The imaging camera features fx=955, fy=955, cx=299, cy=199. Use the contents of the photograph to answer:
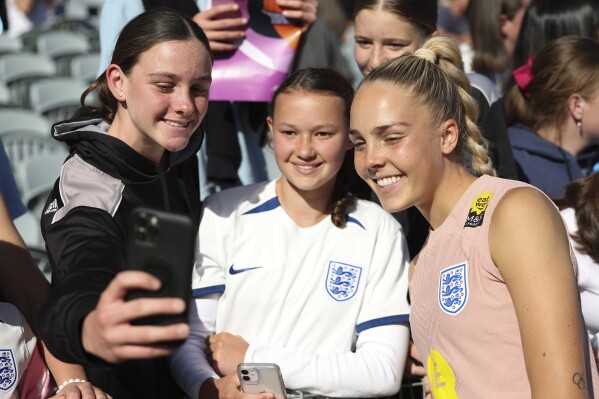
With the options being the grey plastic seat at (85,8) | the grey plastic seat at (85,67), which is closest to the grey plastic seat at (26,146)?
the grey plastic seat at (85,67)

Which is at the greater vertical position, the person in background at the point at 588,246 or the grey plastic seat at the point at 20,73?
the person in background at the point at 588,246

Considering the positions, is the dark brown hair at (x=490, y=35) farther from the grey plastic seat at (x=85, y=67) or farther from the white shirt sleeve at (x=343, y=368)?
the grey plastic seat at (x=85, y=67)

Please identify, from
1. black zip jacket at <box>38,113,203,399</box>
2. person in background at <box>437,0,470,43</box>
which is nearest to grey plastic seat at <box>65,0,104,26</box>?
person in background at <box>437,0,470,43</box>

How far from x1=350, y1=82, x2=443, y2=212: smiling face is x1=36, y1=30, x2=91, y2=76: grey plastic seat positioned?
761 cm

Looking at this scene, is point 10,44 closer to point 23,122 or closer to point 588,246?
point 23,122

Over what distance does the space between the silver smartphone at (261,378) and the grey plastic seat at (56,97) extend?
213 inches

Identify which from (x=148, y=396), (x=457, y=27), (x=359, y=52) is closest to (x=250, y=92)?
(x=359, y=52)

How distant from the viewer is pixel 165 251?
1.65 m

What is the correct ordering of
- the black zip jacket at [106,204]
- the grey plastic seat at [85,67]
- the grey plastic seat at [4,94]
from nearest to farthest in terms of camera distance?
the black zip jacket at [106,204]
the grey plastic seat at [4,94]
the grey plastic seat at [85,67]

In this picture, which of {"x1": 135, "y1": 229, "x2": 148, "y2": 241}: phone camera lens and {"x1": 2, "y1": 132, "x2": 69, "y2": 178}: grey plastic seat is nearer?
{"x1": 135, "y1": 229, "x2": 148, "y2": 241}: phone camera lens

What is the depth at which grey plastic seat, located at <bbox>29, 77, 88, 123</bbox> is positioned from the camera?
7.80 meters

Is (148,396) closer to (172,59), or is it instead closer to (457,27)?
(172,59)

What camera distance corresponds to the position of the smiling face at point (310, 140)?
326 cm

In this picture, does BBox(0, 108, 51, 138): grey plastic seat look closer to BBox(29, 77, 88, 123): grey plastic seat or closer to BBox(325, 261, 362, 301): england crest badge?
BBox(29, 77, 88, 123): grey plastic seat
